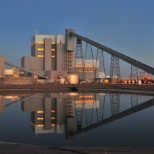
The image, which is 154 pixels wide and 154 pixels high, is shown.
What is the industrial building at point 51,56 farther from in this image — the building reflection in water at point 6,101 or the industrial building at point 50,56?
the building reflection in water at point 6,101

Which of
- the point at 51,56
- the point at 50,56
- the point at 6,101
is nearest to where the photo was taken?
the point at 6,101

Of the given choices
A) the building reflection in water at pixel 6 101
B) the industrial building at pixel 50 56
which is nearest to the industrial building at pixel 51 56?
the industrial building at pixel 50 56

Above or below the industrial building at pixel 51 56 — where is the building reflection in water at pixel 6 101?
below

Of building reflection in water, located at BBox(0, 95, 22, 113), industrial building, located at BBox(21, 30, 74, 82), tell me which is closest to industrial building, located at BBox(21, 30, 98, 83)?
industrial building, located at BBox(21, 30, 74, 82)

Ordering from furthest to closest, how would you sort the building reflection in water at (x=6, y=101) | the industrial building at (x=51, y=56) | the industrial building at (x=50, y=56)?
the industrial building at (x=50, y=56) < the industrial building at (x=51, y=56) < the building reflection in water at (x=6, y=101)

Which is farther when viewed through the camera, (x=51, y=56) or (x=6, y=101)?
(x=51, y=56)

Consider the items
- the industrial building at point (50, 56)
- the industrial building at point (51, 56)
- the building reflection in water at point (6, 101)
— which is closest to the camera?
the building reflection in water at point (6, 101)

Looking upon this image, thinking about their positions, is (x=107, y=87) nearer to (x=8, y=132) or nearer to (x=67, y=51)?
(x=67, y=51)

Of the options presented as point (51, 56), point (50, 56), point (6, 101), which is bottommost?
point (6, 101)

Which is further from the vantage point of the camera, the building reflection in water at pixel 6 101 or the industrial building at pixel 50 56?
the industrial building at pixel 50 56

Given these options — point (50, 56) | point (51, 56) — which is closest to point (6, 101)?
point (50, 56)

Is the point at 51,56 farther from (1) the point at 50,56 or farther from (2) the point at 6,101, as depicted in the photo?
(2) the point at 6,101

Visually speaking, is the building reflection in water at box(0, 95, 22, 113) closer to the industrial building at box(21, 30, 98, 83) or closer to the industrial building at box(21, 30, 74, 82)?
the industrial building at box(21, 30, 98, 83)

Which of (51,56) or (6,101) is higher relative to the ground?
→ (51,56)
